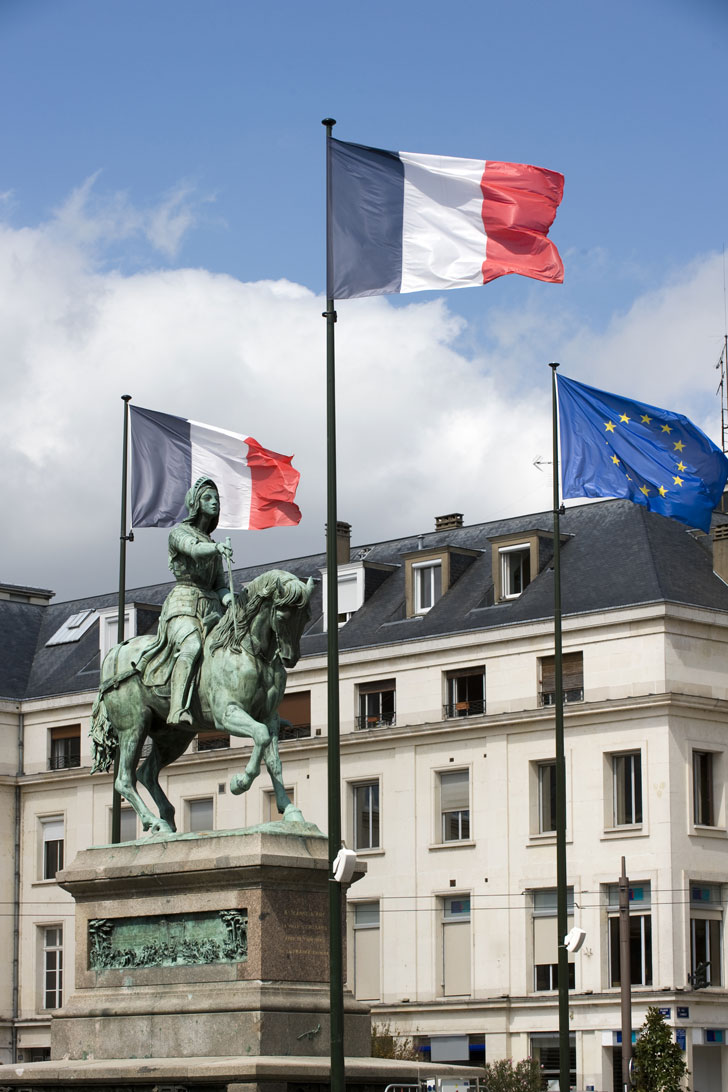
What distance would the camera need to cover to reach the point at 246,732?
2453 cm

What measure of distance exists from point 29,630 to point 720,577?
27.3 meters

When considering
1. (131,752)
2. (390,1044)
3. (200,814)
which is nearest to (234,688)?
(131,752)

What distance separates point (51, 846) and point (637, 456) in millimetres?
40342

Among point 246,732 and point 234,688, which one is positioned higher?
point 234,688

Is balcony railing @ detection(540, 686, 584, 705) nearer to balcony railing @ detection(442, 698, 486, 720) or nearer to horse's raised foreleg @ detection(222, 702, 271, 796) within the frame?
balcony railing @ detection(442, 698, 486, 720)

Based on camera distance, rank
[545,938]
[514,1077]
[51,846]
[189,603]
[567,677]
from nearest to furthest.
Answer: [189,603] → [514,1077] → [545,938] → [567,677] → [51,846]

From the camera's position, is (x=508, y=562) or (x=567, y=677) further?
(x=508, y=562)

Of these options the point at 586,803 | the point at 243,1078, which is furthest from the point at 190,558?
the point at 586,803

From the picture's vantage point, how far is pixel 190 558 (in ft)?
85.5

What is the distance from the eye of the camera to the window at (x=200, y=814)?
2630 inches

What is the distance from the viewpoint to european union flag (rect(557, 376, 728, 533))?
113ft

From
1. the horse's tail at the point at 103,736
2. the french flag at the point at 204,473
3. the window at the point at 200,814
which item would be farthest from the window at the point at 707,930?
the horse's tail at the point at 103,736

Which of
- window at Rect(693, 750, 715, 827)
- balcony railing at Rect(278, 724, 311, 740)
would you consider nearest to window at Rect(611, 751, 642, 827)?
window at Rect(693, 750, 715, 827)

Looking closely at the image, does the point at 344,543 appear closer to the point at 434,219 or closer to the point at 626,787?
the point at 626,787
